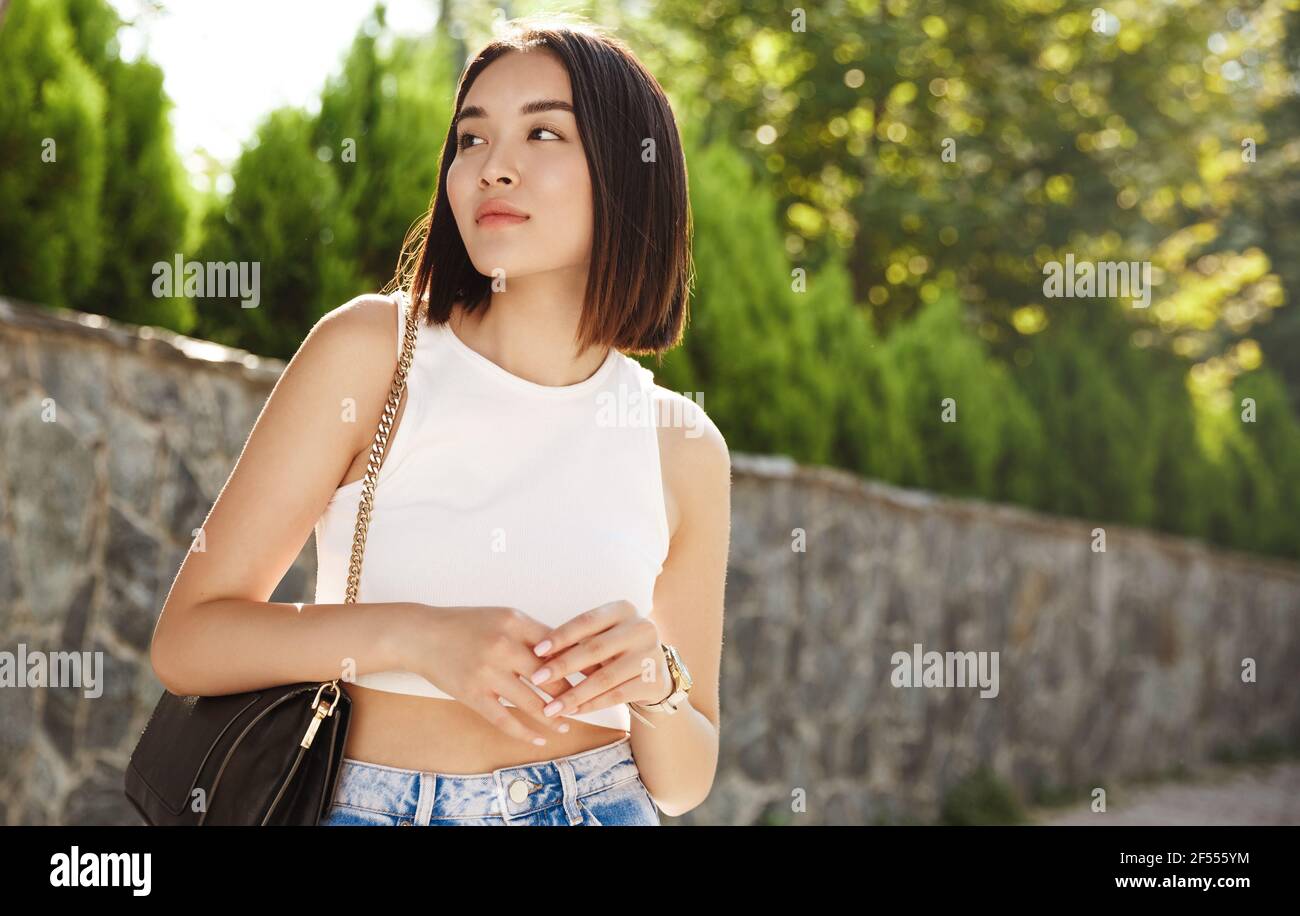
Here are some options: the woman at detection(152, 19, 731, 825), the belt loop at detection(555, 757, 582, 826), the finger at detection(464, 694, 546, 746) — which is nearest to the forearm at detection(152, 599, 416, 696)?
the woman at detection(152, 19, 731, 825)

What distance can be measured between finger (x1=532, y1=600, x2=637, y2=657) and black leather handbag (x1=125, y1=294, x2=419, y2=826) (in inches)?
10.7

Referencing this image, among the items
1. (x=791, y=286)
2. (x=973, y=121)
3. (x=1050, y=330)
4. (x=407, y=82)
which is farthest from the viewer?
(x=973, y=121)

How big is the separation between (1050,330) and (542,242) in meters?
10.6

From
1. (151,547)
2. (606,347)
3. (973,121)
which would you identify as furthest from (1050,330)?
(606,347)

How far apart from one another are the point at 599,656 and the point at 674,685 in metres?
0.24

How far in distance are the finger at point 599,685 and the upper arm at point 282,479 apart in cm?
36

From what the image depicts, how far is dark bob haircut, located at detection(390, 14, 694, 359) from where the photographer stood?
186 cm

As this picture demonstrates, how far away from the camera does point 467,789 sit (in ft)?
5.46

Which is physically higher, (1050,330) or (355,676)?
(1050,330)

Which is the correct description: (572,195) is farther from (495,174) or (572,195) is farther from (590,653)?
(590,653)

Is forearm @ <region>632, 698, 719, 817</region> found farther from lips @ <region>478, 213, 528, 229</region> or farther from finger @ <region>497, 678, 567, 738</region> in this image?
lips @ <region>478, 213, 528, 229</region>

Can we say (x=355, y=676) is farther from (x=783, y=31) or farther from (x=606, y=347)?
(x=783, y=31)
